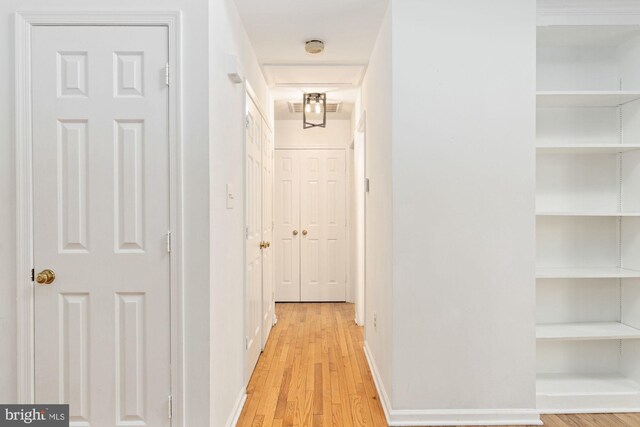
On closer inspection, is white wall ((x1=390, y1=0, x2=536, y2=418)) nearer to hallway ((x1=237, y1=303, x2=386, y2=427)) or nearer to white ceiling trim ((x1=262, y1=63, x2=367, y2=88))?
hallway ((x1=237, y1=303, x2=386, y2=427))

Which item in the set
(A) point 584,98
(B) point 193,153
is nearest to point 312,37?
(B) point 193,153

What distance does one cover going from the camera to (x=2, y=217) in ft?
6.18

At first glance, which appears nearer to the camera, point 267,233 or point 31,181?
point 31,181

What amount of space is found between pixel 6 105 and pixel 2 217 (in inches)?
20.2

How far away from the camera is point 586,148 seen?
7.86 ft

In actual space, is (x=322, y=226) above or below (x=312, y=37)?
below

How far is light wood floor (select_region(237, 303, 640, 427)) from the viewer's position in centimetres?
229

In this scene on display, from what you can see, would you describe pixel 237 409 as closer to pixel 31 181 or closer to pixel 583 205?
pixel 31 181

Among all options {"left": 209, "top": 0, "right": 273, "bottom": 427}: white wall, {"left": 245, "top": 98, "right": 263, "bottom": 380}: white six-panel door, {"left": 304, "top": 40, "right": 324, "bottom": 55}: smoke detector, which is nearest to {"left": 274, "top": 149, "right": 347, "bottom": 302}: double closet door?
{"left": 245, "top": 98, "right": 263, "bottom": 380}: white six-panel door

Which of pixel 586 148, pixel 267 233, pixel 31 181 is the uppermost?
pixel 586 148

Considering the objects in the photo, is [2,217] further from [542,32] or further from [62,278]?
[542,32]

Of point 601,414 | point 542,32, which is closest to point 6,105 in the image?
point 542,32

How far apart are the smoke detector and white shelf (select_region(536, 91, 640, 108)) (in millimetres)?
1471

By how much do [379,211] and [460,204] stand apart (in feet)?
2.02
